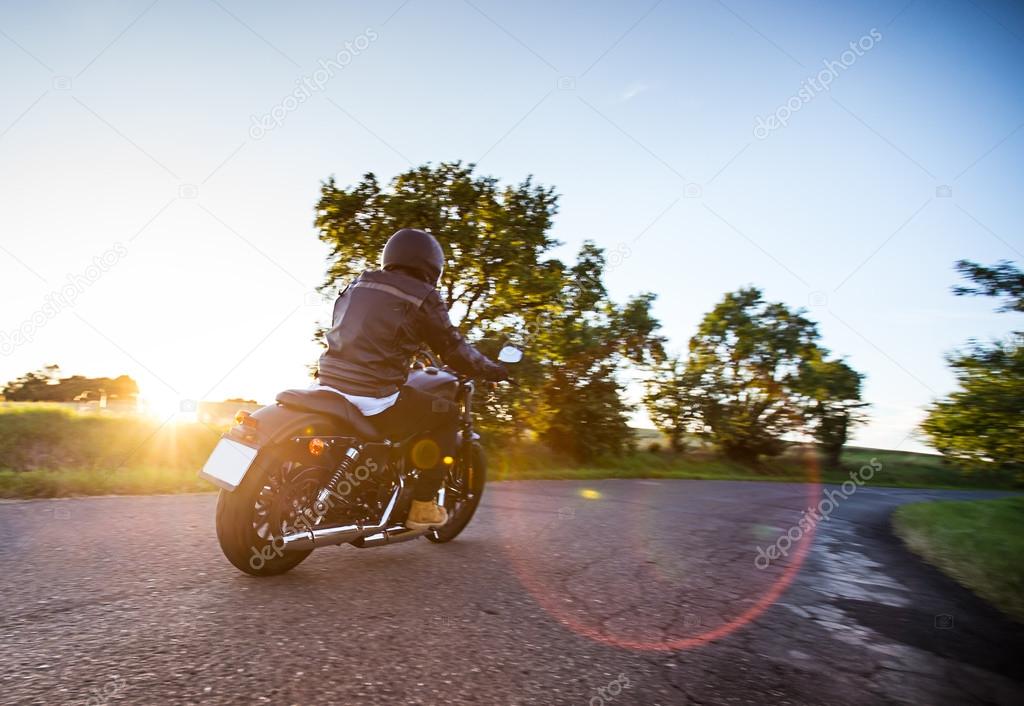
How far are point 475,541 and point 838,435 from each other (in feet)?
145

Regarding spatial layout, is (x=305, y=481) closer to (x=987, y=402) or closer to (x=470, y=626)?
(x=470, y=626)

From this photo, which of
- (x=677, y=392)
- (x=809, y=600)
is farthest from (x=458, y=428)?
(x=677, y=392)

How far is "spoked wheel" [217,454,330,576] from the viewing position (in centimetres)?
338

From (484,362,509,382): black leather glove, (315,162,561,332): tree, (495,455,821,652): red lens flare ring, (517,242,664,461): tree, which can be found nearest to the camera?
(495,455,821,652): red lens flare ring

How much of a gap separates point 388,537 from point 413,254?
6.09 feet

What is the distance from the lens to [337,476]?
3.76 metres

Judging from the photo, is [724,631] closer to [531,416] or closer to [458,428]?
[458,428]

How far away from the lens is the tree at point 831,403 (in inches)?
1630

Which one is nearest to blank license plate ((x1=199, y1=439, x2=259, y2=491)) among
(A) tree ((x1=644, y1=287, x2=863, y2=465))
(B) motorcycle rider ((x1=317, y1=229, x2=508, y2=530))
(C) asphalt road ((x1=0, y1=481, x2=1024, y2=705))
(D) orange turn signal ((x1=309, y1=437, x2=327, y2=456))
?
(D) orange turn signal ((x1=309, y1=437, x2=327, y2=456))

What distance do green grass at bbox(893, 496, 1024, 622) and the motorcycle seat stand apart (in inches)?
182

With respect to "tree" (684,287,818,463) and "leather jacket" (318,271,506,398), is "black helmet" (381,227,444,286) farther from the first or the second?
"tree" (684,287,818,463)

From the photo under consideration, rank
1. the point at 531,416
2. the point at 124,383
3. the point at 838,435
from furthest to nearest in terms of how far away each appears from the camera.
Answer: the point at 838,435 → the point at 124,383 → the point at 531,416

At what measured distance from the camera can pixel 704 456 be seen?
1469 inches
